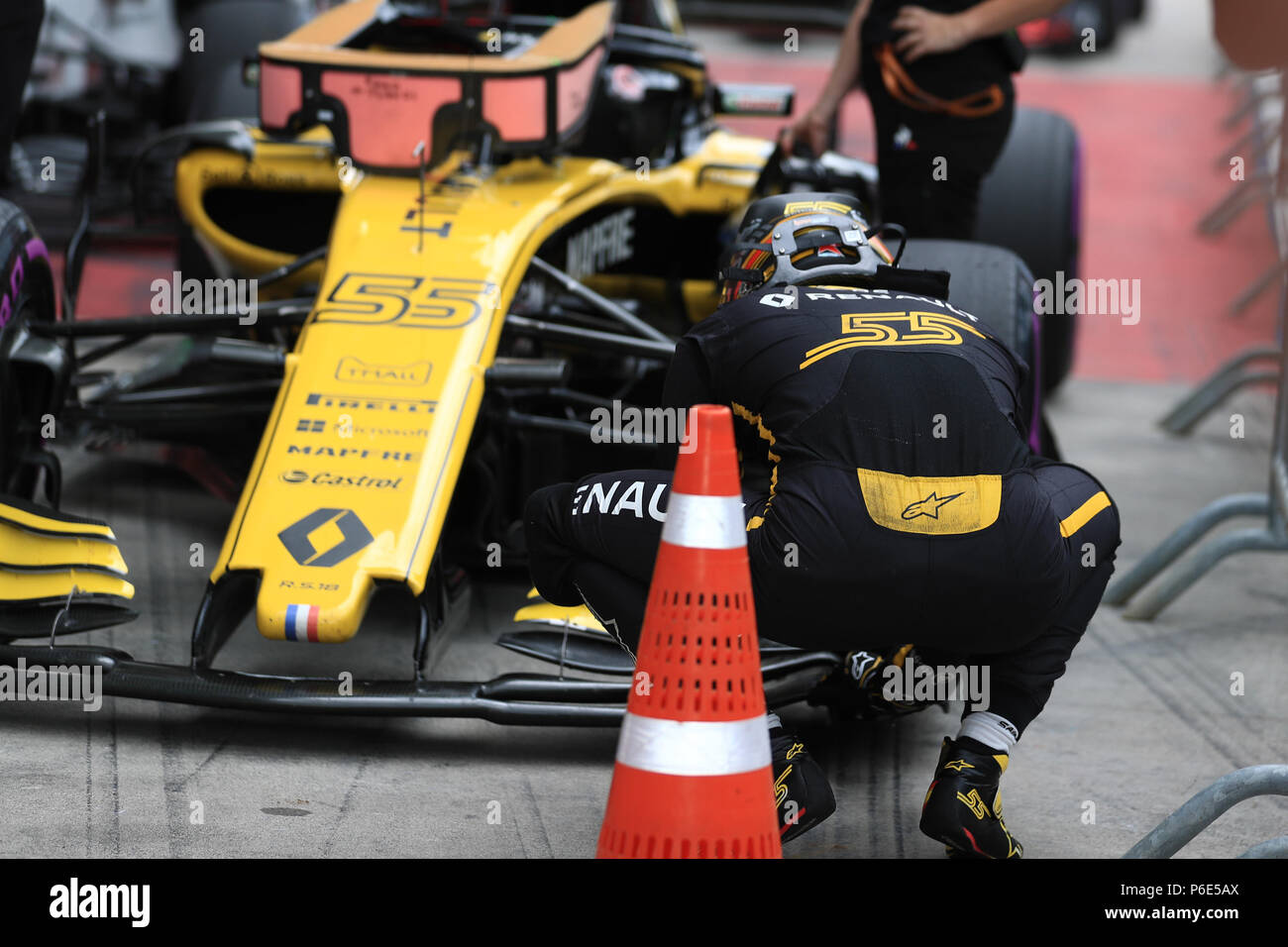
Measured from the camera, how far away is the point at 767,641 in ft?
11.5

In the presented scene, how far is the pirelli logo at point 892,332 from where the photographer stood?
293 centimetres

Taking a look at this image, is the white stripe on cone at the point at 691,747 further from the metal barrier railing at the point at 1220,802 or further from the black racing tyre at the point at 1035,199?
the black racing tyre at the point at 1035,199

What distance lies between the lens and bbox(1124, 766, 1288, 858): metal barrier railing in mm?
2789

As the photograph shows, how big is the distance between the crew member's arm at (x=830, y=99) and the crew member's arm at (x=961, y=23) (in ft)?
1.05

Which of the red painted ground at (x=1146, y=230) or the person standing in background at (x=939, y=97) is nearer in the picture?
the person standing in background at (x=939, y=97)

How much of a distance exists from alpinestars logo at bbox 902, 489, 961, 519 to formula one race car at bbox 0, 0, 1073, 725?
2.25 feet

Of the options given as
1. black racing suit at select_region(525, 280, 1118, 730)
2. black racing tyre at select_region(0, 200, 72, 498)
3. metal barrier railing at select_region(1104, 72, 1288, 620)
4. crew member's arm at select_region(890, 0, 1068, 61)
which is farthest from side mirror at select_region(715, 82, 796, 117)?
black racing suit at select_region(525, 280, 1118, 730)

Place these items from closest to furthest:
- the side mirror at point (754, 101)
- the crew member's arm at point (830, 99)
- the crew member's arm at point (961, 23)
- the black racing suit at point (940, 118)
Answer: the crew member's arm at point (961, 23) → the black racing suit at point (940, 118) → the crew member's arm at point (830, 99) → the side mirror at point (754, 101)

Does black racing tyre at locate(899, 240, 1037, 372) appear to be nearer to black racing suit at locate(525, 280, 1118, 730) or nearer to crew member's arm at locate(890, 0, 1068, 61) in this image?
crew member's arm at locate(890, 0, 1068, 61)

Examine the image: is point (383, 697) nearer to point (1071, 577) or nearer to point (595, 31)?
point (1071, 577)

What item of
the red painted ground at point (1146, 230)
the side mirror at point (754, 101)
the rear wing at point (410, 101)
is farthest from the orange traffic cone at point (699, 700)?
the red painted ground at point (1146, 230)

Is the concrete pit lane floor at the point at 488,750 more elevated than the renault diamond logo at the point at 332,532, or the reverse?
the renault diamond logo at the point at 332,532

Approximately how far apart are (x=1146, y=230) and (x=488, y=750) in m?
7.40

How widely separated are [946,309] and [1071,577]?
0.55 meters
